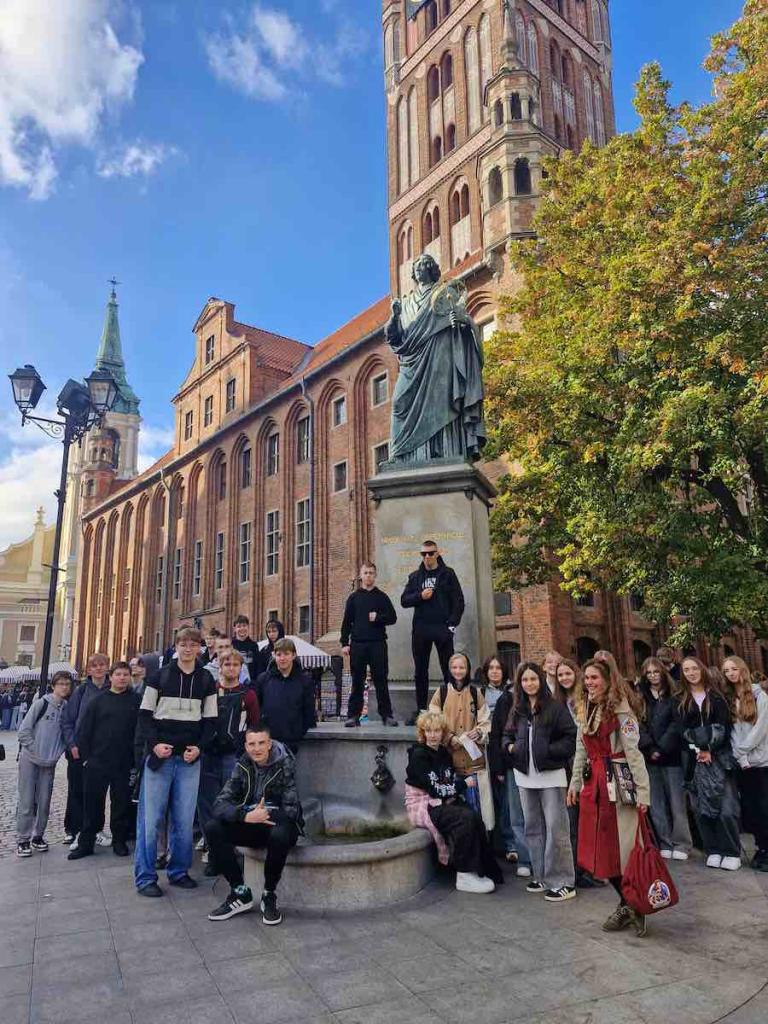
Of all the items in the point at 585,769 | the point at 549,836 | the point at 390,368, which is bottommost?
the point at 549,836

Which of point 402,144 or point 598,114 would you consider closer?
point 598,114

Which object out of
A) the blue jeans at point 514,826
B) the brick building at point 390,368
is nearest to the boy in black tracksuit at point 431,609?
the blue jeans at point 514,826

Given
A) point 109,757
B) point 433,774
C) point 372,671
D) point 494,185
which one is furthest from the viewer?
point 494,185

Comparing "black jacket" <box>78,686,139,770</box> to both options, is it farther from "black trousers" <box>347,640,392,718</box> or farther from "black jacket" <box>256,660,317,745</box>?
"black trousers" <box>347,640,392,718</box>

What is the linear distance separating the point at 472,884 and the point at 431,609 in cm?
234

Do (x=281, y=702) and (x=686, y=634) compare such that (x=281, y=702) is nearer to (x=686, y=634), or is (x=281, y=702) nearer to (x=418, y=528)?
(x=418, y=528)

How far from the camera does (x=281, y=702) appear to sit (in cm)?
592

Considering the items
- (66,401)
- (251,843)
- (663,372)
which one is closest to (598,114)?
(663,372)

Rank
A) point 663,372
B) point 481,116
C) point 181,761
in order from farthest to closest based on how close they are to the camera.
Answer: point 481,116
point 663,372
point 181,761

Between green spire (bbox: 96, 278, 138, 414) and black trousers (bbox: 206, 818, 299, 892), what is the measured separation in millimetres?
79670

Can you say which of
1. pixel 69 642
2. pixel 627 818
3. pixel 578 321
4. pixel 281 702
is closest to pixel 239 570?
pixel 578 321

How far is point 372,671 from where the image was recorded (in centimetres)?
680

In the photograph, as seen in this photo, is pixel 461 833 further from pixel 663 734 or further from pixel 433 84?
pixel 433 84

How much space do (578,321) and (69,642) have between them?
6056cm
